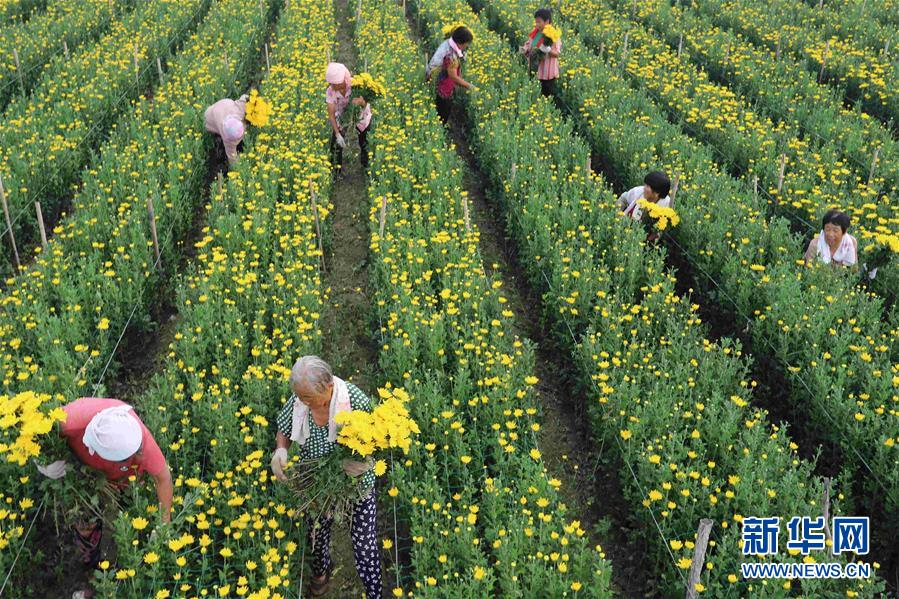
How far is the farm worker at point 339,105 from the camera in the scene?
32.5 feet

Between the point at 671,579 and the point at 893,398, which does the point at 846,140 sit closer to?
the point at 893,398

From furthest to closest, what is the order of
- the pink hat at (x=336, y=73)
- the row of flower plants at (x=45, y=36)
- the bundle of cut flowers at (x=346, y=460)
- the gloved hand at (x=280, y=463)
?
1. the row of flower plants at (x=45, y=36)
2. the pink hat at (x=336, y=73)
3. the gloved hand at (x=280, y=463)
4. the bundle of cut flowers at (x=346, y=460)

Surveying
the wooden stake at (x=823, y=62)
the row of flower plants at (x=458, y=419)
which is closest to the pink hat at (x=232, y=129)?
Answer: the row of flower plants at (x=458, y=419)

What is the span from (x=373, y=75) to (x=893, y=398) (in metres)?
10.00

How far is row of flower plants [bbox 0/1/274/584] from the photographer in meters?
5.00

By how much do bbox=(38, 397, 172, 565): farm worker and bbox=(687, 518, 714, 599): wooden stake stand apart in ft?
10.4

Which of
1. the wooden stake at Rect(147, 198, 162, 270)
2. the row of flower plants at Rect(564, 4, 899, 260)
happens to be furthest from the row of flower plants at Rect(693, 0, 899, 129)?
the wooden stake at Rect(147, 198, 162, 270)

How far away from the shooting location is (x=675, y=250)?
29.1 feet

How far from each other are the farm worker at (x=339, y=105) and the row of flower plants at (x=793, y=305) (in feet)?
11.5

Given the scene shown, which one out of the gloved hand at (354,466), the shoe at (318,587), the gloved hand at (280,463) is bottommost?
the shoe at (318,587)

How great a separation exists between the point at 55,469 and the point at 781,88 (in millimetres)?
12445

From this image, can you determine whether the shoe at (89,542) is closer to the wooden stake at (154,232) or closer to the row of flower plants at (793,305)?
the wooden stake at (154,232)

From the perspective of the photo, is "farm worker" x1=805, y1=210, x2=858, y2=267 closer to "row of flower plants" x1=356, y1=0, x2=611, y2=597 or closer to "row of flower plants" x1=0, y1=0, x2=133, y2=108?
"row of flower plants" x1=356, y1=0, x2=611, y2=597

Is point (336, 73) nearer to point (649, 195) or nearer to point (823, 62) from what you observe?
point (649, 195)
